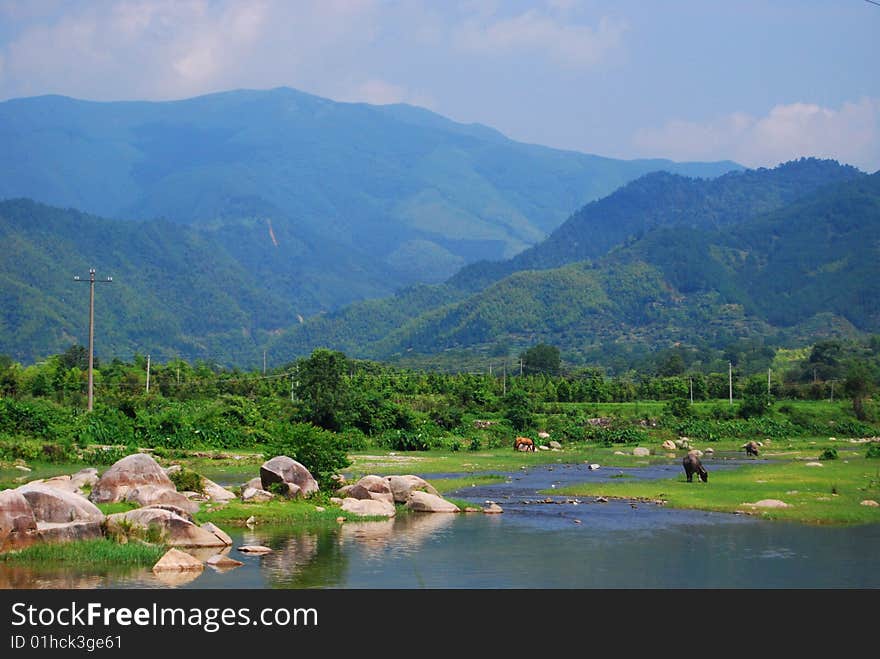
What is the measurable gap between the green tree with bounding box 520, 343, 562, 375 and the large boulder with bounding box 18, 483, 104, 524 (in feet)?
272

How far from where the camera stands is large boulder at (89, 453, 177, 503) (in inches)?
1145

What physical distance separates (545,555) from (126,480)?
11.3 m

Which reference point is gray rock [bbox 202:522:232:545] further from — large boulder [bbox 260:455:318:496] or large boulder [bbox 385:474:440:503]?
large boulder [bbox 385:474:440:503]

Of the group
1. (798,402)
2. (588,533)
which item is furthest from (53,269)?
(588,533)

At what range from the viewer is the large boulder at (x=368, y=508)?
30953 millimetres

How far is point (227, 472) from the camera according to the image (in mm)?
43531

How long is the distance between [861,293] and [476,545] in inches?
7021

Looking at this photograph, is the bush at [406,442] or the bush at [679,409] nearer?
the bush at [406,442]

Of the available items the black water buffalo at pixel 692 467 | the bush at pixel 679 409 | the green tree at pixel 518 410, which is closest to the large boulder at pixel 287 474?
the black water buffalo at pixel 692 467

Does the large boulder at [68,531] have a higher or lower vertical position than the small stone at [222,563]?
higher

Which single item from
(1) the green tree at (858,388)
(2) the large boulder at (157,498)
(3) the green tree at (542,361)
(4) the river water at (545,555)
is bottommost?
(4) the river water at (545,555)

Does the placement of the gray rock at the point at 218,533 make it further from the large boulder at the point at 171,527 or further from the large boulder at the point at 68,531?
the large boulder at the point at 68,531

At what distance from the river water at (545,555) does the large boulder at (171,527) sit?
2.84ft
